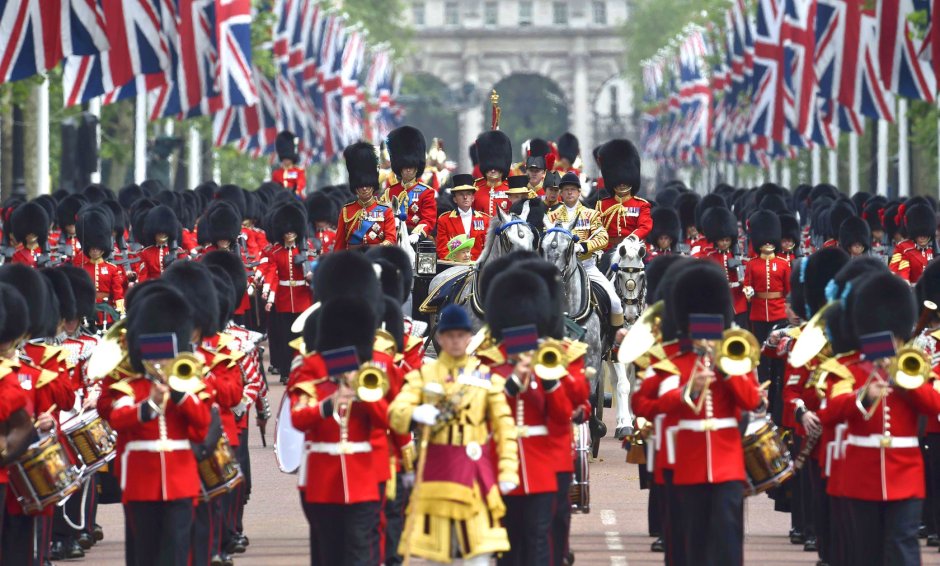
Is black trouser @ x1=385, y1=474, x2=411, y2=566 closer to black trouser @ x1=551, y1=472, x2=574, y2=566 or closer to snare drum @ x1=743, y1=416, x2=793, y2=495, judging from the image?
black trouser @ x1=551, y1=472, x2=574, y2=566

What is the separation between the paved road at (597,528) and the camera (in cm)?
1152

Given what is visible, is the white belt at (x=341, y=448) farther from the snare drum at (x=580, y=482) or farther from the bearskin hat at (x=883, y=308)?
the bearskin hat at (x=883, y=308)

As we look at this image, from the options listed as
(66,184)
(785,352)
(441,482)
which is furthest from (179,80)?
(441,482)

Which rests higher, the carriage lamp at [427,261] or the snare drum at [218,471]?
the carriage lamp at [427,261]

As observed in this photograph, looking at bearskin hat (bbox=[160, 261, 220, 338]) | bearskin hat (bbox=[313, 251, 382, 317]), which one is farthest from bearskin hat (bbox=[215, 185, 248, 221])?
bearskin hat (bbox=[313, 251, 382, 317])

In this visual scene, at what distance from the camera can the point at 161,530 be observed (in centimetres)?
964

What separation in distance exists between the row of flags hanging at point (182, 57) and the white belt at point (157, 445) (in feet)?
43.6

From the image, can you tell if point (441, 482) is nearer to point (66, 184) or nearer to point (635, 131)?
point (66, 184)

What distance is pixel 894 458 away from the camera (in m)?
9.48

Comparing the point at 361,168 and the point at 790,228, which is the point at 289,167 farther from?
the point at 361,168

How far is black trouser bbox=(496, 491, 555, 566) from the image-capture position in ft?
31.4

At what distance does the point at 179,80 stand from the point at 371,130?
3986cm

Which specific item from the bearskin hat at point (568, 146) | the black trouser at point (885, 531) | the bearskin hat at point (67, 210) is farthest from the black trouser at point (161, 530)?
the bearskin hat at point (568, 146)

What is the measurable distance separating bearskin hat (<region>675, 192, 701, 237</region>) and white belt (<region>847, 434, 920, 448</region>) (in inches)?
561
